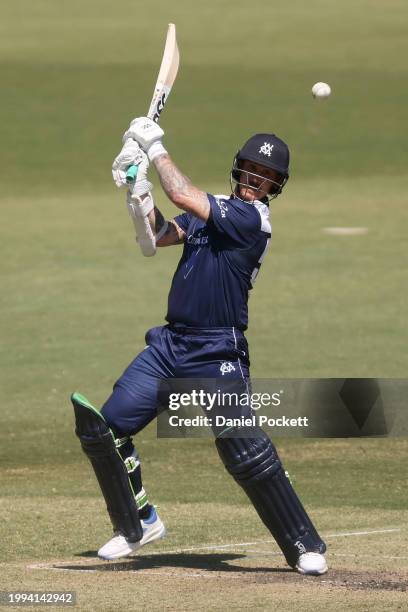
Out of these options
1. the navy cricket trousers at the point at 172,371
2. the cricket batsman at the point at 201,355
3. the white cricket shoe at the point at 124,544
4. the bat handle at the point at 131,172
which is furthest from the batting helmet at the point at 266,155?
the white cricket shoe at the point at 124,544

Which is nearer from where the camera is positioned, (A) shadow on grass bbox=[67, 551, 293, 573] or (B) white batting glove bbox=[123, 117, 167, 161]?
(B) white batting glove bbox=[123, 117, 167, 161]

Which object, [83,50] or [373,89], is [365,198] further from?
[83,50]

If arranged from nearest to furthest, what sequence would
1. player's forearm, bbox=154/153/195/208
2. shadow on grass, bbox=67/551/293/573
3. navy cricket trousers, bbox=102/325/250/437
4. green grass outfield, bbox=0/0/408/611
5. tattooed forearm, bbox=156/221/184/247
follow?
player's forearm, bbox=154/153/195/208 → navy cricket trousers, bbox=102/325/250/437 → shadow on grass, bbox=67/551/293/573 → tattooed forearm, bbox=156/221/184/247 → green grass outfield, bbox=0/0/408/611

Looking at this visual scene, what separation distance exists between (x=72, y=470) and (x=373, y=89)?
32.5 metres

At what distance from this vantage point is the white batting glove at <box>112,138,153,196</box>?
7371mm

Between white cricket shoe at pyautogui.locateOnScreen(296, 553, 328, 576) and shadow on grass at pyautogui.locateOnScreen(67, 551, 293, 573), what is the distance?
0.61 feet

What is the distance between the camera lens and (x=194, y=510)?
9.58 m

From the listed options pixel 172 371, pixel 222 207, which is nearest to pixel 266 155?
pixel 222 207

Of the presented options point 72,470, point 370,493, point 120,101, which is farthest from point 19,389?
point 120,101

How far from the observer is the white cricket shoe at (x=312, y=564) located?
7.25 m

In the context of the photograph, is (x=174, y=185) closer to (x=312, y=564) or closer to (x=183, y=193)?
(x=183, y=193)

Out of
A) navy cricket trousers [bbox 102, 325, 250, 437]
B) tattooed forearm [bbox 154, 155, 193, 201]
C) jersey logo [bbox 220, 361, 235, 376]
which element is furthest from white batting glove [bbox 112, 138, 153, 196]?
jersey logo [bbox 220, 361, 235, 376]

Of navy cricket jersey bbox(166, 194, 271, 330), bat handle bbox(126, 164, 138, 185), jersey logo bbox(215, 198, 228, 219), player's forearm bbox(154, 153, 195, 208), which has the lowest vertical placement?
navy cricket jersey bbox(166, 194, 271, 330)

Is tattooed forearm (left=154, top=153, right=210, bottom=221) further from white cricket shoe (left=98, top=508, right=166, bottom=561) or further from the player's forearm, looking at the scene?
white cricket shoe (left=98, top=508, right=166, bottom=561)
